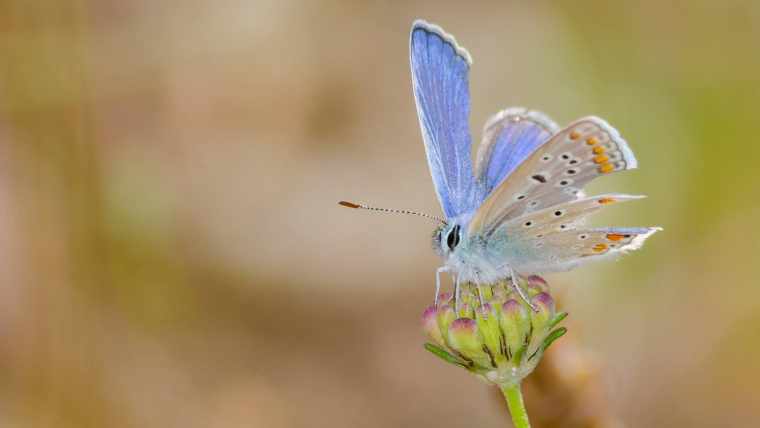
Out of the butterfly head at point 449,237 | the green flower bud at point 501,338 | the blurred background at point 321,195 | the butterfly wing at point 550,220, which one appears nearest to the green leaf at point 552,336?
the green flower bud at point 501,338

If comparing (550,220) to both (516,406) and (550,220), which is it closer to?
(550,220)

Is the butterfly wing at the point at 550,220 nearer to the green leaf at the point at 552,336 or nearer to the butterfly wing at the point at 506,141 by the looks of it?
the butterfly wing at the point at 506,141

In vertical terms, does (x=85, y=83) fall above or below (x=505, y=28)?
below

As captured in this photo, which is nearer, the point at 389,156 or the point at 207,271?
the point at 207,271

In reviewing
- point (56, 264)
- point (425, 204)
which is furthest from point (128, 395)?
point (425, 204)

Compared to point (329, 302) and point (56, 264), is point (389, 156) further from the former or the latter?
point (56, 264)

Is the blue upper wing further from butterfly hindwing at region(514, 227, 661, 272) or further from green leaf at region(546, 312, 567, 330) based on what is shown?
green leaf at region(546, 312, 567, 330)

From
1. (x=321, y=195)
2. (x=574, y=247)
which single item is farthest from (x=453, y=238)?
(x=321, y=195)
